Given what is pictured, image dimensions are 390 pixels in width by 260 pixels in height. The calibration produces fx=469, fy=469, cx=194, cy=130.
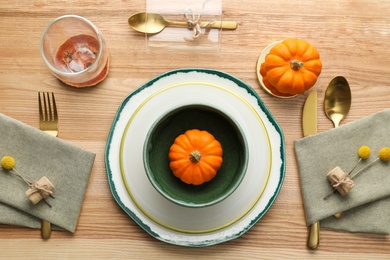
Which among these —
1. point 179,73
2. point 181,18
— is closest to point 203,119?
point 179,73

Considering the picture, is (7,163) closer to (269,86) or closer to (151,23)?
(151,23)

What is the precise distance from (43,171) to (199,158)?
1.08ft

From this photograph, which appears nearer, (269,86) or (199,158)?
(199,158)

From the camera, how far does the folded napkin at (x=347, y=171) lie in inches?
37.1

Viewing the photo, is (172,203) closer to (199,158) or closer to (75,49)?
(199,158)

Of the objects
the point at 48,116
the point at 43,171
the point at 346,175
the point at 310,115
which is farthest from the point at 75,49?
the point at 346,175

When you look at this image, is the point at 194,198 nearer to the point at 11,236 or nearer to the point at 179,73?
the point at 179,73

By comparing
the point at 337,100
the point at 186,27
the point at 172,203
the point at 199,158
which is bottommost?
the point at 172,203

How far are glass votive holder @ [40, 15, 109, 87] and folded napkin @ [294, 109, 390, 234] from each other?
44 cm

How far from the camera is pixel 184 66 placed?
3.19 ft

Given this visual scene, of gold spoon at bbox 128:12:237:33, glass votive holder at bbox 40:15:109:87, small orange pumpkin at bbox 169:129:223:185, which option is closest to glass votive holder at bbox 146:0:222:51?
gold spoon at bbox 128:12:237:33

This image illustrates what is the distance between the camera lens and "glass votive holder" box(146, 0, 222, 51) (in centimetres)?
98

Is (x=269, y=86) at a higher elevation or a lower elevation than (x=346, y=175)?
higher

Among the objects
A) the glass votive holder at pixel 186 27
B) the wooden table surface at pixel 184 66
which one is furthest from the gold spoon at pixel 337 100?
the glass votive holder at pixel 186 27
